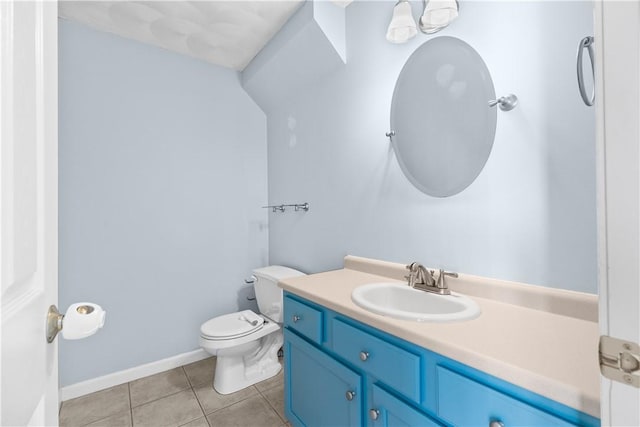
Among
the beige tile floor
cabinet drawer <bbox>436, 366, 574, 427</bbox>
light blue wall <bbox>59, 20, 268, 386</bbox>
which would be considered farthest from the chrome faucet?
light blue wall <bbox>59, 20, 268, 386</bbox>

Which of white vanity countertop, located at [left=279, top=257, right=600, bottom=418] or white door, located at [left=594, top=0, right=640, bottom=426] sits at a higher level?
white door, located at [left=594, top=0, right=640, bottom=426]

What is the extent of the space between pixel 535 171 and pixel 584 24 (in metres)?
0.47

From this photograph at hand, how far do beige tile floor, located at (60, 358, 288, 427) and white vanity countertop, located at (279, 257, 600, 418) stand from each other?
95cm

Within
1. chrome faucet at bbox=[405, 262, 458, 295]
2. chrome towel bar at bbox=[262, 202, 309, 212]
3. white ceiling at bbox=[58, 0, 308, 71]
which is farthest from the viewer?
chrome towel bar at bbox=[262, 202, 309, 212]

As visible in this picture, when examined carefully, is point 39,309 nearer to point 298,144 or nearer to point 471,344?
point 471,344

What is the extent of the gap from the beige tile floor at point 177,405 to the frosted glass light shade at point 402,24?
206 centimetres

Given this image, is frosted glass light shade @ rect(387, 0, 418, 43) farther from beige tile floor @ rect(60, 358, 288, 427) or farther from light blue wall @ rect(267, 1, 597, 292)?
beige tile floor @ rect(60, 358, 288, 427)

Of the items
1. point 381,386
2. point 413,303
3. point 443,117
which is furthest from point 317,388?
point 443,117

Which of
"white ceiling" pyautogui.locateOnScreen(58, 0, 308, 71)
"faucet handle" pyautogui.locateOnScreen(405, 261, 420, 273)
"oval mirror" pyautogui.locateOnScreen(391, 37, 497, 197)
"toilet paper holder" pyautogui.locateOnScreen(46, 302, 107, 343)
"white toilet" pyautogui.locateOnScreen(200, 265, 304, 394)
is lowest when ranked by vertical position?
"white toilet" pyautogui.locateOnScreen(200, 265, 304, 394)

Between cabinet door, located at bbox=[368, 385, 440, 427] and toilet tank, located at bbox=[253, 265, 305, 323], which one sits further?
toilet tank, located at bbox=[253, 265, 305, 323]

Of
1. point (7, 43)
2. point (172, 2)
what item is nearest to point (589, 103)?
point (7, 43)

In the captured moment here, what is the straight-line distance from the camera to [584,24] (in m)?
0.91

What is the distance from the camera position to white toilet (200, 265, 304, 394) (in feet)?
5.92

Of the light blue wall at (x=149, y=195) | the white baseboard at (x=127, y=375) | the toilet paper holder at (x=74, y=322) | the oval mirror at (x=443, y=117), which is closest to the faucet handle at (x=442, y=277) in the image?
the oval mirror at (x=443, y=117)
